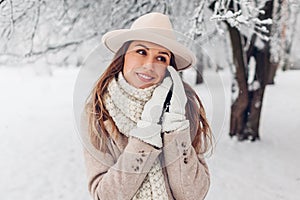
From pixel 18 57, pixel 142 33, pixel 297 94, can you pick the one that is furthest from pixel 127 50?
pixel 297 94

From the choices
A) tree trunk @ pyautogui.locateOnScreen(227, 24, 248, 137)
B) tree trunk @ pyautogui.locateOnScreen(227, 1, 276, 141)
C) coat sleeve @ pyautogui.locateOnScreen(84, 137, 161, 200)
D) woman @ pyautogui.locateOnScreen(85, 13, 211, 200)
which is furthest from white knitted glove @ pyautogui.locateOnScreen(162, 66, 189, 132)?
tree trunk @ pyautogui.locateOnScreen(227, 1, 276, 141)

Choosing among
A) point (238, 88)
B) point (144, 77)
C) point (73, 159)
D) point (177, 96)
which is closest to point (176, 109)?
point (177, 96)

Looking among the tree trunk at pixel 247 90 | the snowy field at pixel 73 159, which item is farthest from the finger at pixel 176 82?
the tree trunk at pixel 247 90

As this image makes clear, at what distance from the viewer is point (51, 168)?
234 inches

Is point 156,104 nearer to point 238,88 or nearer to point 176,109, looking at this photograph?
point 176,109

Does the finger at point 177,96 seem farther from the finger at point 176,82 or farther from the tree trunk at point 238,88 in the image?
the tree trunk at point 238,88

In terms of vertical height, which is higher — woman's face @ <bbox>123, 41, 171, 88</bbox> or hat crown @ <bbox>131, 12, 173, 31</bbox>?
hat crown @ <bbox>131, 12, 173, 31</bbox>

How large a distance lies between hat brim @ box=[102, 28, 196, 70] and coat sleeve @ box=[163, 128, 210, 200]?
26 cm

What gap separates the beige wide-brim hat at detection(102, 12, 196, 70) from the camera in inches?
50.2

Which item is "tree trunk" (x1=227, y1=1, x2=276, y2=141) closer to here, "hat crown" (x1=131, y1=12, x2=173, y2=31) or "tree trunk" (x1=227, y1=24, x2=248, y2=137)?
"tree trunk" (x1=227, y1=24, x2=248, y2=137)

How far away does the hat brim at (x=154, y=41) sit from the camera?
1273mm

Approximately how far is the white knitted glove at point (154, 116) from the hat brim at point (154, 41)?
0.12 metres

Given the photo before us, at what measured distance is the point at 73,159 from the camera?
248 inches

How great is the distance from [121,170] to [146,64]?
39 centimetres
